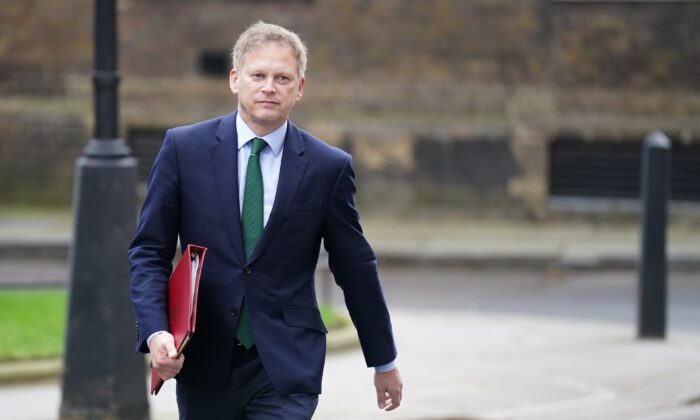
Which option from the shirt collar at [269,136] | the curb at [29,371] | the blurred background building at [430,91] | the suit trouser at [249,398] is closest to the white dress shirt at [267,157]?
the shirt collar at [269,136]

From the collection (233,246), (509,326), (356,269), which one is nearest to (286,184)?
(233,246)

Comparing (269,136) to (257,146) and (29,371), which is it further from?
(29,371)

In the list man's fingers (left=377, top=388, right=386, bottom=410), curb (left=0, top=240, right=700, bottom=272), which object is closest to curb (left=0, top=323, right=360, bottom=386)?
man's fingers (left=377, top=388, right=386, bottom=410)

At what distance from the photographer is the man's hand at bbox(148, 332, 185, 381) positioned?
4.16 m

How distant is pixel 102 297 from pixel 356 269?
8.85 ft

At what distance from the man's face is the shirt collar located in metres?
0.05

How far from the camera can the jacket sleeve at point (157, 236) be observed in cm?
436

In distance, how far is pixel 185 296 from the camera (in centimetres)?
423

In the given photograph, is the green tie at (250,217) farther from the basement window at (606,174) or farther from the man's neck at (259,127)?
the basement window at (606,174)

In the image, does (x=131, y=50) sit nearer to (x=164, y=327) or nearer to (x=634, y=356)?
(x=634, y=356)

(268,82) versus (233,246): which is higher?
(268,82)

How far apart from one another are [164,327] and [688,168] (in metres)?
13.5

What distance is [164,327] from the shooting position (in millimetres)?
4266

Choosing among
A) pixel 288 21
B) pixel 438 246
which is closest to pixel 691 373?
pixel 438 246
